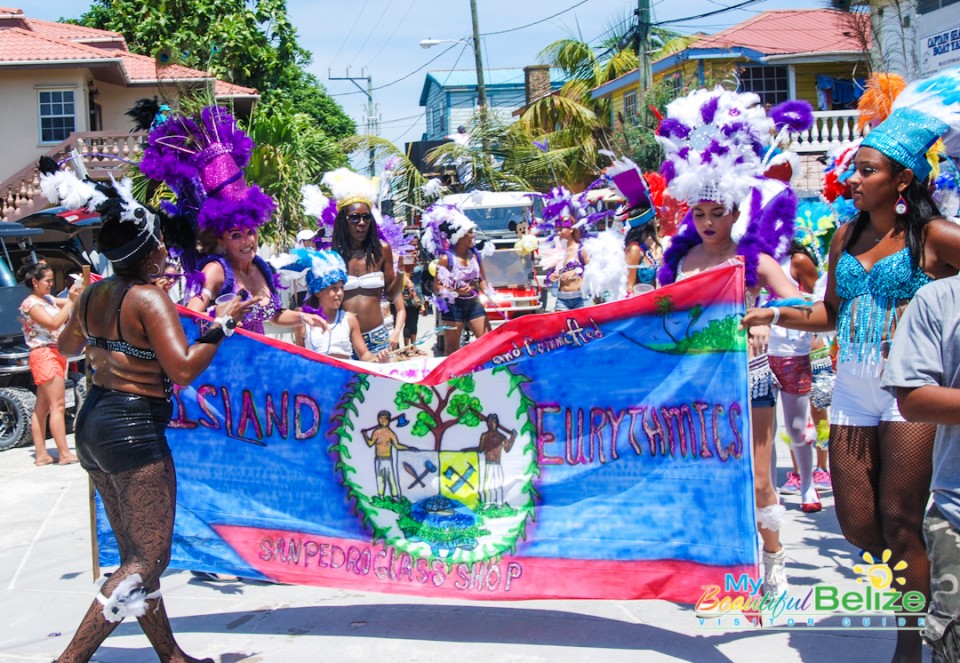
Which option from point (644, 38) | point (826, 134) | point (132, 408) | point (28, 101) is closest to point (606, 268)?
point (132, 408)

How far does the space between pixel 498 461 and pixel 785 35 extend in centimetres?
2802

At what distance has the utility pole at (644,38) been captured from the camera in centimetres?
2228

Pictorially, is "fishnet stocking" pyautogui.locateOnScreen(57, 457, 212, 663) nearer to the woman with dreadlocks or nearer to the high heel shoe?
the woman with dreadlocks

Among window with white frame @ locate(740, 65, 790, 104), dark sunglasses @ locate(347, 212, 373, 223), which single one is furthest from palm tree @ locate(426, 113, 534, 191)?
dark sunglasses @ locate(347, 212, 373, 223)

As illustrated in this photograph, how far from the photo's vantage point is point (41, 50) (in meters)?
27.8

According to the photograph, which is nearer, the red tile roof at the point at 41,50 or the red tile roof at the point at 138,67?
the red tile roof at the point at 41,50

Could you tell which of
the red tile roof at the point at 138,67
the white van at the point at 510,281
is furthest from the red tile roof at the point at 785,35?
the red tile roof at the point at 138,67

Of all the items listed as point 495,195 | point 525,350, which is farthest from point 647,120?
point 525,350

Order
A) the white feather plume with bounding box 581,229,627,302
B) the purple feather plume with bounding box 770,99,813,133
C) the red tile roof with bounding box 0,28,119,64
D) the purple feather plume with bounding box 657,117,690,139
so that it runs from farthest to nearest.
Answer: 1. the red tile roof with bounding box 0,28,119,64
2. the white feather plume with bounding box 581,229,627,302
3. the purple feather plume with bounding box 770,99,813,133
4. the purple feather plume with bounding box 657,117,690,139

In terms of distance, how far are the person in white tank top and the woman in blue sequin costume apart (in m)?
3.45

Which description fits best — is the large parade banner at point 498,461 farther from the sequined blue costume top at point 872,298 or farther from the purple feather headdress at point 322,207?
the purple feather headdress at point 322,207

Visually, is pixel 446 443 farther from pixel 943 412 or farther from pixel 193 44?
pixel 193 44

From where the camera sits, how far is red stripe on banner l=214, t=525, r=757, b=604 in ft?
13.9

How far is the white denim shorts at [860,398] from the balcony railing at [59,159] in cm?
2413
